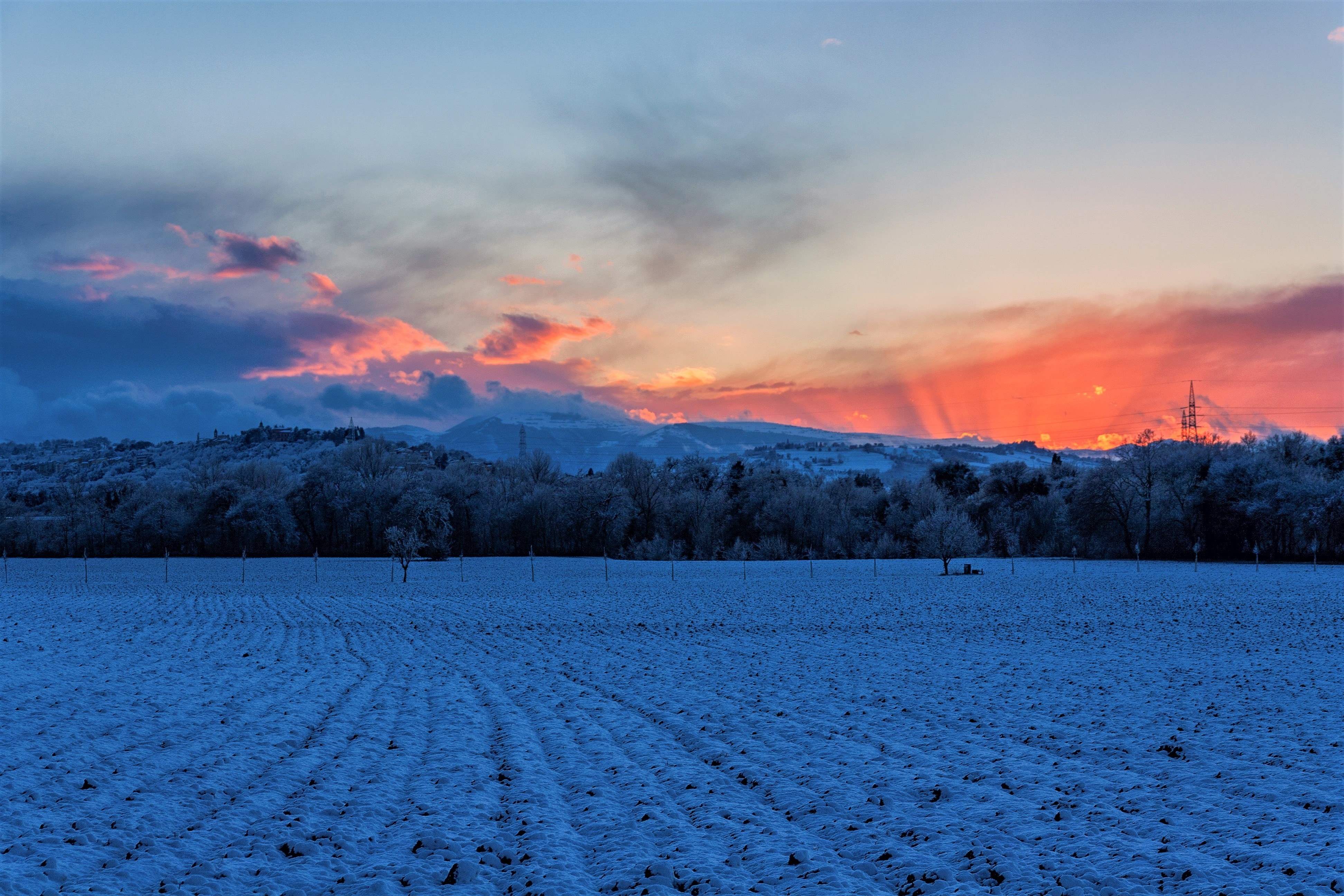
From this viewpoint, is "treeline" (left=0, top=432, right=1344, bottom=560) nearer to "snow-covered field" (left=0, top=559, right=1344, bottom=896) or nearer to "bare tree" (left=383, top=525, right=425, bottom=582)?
"bare tree" (left=383, top=525, right=425, bottom=582)

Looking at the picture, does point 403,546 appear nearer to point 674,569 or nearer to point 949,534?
point 674,569

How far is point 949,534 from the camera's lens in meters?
57.8

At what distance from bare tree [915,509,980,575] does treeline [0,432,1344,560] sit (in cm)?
229

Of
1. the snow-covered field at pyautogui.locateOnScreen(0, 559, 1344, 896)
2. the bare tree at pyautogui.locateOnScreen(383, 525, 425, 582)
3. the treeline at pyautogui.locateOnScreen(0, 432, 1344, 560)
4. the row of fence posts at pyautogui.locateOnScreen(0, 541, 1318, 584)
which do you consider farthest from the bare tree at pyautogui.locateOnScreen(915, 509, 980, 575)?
the snow-covered field at pyautogui.locateOnScreen(0, 559, 1344, 896)

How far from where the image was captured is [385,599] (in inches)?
1487

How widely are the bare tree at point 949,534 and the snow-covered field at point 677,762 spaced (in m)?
33.2

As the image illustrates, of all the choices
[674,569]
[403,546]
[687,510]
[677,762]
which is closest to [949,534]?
[674,569]

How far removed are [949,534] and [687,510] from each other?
37734 millimetres

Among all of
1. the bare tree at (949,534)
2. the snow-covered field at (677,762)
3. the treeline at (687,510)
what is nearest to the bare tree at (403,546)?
the treeline at (687,510)

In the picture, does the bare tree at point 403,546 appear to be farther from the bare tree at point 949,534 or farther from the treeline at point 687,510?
the bare tree at point 949,534

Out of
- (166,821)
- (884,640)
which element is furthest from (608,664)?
(166,821)

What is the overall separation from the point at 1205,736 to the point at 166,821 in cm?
1189

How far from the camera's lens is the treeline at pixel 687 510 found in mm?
72000

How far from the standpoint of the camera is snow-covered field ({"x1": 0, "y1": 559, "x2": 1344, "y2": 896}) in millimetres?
6809
